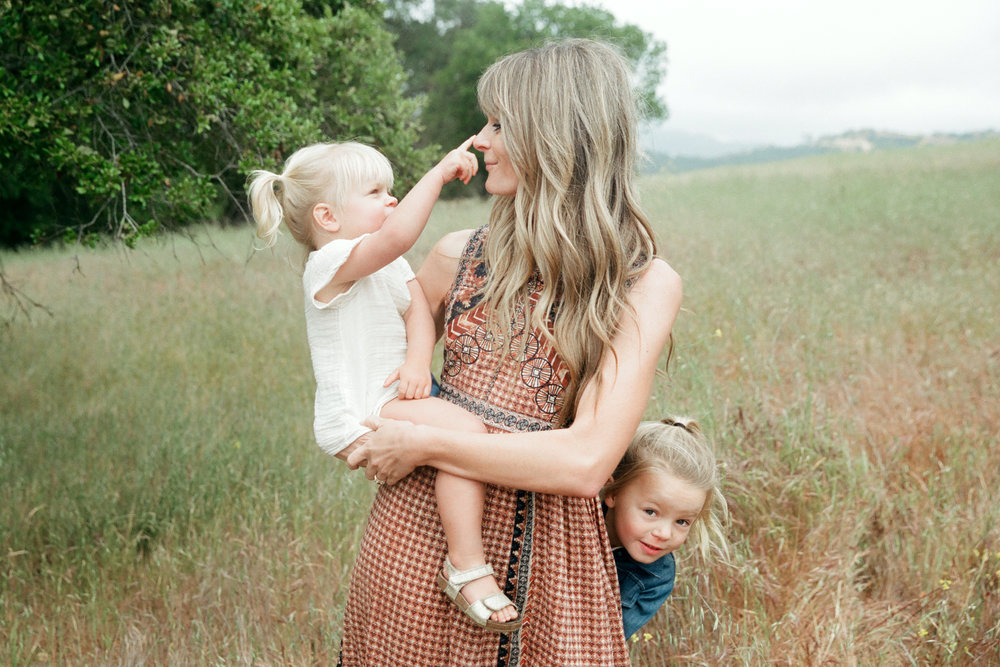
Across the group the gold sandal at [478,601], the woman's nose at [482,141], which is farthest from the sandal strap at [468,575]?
the woman's nose at [482,141]

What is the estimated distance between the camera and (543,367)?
6.50ft

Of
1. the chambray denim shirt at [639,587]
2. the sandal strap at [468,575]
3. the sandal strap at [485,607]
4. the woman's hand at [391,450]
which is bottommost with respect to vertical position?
the chambray denim shirt at [639,587]

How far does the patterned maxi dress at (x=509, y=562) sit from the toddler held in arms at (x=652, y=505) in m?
0.17

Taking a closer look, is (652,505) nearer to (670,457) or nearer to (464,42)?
(670,457)

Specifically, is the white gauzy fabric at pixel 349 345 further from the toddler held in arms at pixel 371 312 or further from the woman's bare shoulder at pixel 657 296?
the woman's bare shoulder at pixel 657 296

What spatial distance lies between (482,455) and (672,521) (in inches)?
24.6

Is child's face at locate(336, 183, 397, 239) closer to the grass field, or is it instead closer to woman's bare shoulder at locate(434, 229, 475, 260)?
woman's bare shoulder at locate(434, 229, 475, 260)

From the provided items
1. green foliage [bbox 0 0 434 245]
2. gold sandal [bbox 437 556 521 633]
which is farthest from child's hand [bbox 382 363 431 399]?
green foliage [bbox 0 0 434 245]

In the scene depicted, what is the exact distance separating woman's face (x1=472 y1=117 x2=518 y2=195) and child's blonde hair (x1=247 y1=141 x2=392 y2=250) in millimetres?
403

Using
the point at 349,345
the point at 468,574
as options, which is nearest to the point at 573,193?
the point at 349,345

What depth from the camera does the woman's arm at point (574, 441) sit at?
1777mm

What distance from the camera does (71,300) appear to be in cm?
993

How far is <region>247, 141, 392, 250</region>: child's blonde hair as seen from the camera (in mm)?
2275

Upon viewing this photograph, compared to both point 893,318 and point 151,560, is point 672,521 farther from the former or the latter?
point 893,318
